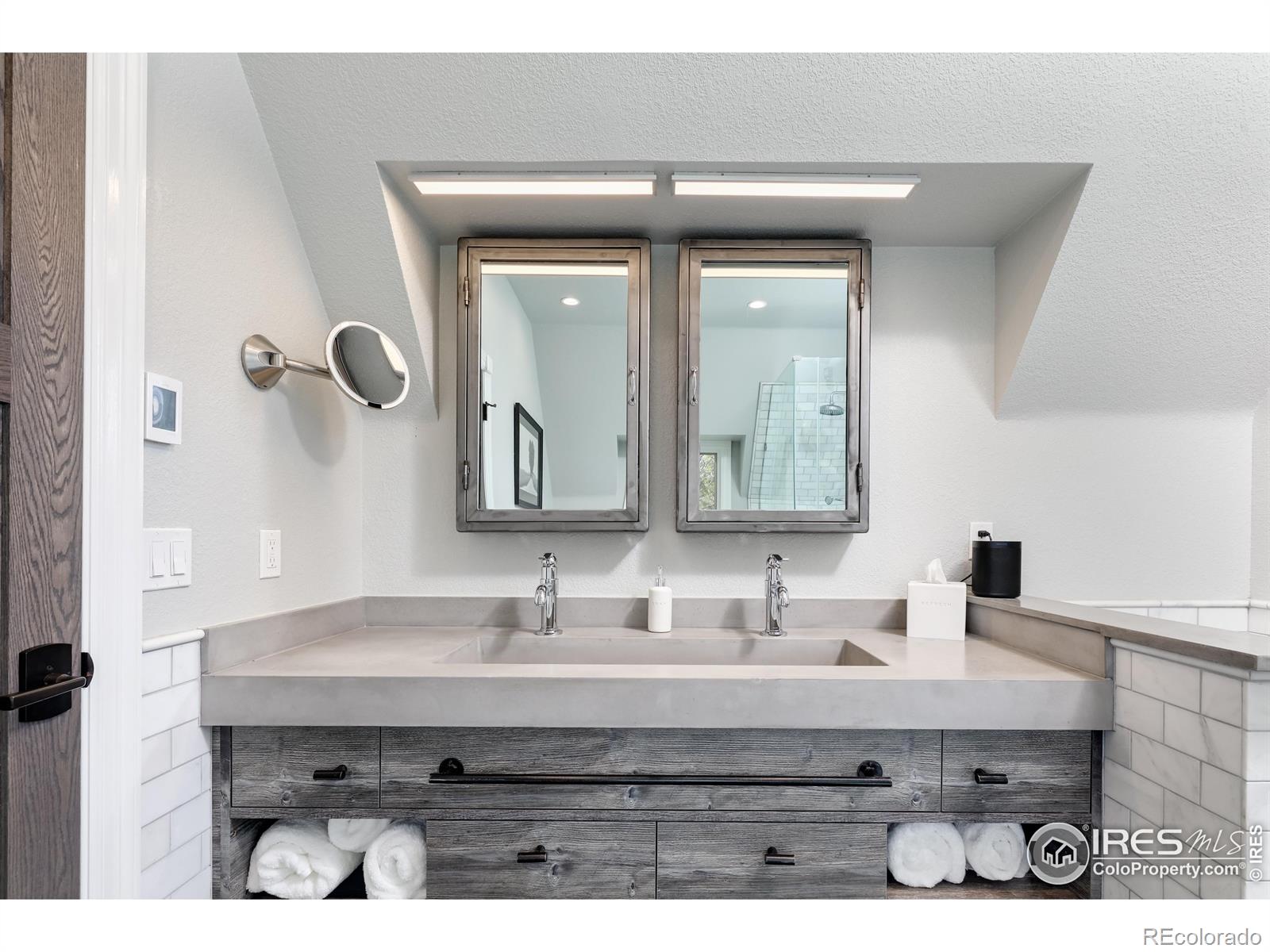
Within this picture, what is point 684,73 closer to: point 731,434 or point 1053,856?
point 731,434

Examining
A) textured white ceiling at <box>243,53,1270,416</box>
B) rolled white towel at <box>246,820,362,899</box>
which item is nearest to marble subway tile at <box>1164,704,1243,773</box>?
textured white ceiling at <box>243,53,1270,416</box>

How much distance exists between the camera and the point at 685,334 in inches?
78.5

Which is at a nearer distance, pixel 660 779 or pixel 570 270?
pixel 660 779

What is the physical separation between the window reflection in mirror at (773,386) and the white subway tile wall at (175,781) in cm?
126

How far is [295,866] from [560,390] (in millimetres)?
1254

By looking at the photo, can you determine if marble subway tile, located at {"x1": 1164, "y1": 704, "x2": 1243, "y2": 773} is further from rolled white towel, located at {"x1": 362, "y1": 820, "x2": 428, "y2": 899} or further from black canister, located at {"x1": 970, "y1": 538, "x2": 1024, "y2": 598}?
rolled white towel, located at {"x1": 362, "y1": 820, "x2": 428, "y2": 899}

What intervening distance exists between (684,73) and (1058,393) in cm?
138

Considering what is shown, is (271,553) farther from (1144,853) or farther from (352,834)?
(1144,853)

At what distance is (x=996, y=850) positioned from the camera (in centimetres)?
148

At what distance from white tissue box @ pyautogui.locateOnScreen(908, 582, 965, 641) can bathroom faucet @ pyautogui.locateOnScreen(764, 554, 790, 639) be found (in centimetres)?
34

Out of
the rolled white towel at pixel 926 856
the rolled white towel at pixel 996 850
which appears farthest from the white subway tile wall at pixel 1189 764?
the rolled white towel at pixel 926 856

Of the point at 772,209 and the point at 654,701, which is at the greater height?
the point at 772,209

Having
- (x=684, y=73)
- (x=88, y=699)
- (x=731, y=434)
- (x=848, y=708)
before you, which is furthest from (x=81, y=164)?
(x=848, y=708)

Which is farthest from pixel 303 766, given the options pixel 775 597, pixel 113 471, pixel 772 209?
pixel 772 209
